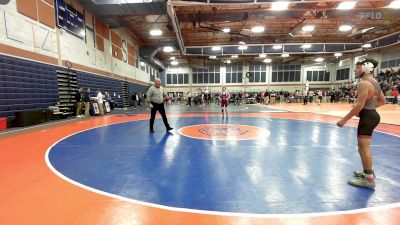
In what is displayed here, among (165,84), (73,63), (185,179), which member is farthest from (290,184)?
(165,84)

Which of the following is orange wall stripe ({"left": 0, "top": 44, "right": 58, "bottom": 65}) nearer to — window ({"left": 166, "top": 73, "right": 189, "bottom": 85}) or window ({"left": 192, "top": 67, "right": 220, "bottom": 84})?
window ({"left": 166, "top": 73, "right": 189, "bottom": 85})

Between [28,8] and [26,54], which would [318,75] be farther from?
[26,54]

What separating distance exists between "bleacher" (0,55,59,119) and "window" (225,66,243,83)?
28.6 metres

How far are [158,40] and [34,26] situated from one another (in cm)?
1508

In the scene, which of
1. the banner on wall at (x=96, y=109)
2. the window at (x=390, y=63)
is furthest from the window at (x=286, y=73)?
the banner on wall at (x=96, y=109)

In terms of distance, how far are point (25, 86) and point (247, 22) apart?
16.1 meters

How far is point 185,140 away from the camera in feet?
19.7

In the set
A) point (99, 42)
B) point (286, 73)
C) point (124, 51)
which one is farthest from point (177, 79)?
point (99, 42)

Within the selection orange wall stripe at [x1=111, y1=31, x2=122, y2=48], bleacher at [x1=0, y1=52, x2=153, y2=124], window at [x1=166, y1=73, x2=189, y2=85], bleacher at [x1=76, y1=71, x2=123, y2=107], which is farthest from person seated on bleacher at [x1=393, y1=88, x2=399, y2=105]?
bleacher at [x1=0, y1=52, x2=153, y2=124]

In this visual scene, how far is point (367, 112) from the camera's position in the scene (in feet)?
10.0

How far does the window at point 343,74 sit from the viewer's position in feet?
108

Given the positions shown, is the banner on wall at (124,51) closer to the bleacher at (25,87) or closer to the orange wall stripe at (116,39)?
the orange wall stripe at (116,39)

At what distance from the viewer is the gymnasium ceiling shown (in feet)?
42.1

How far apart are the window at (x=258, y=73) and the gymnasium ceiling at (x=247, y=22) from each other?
10791 mm
